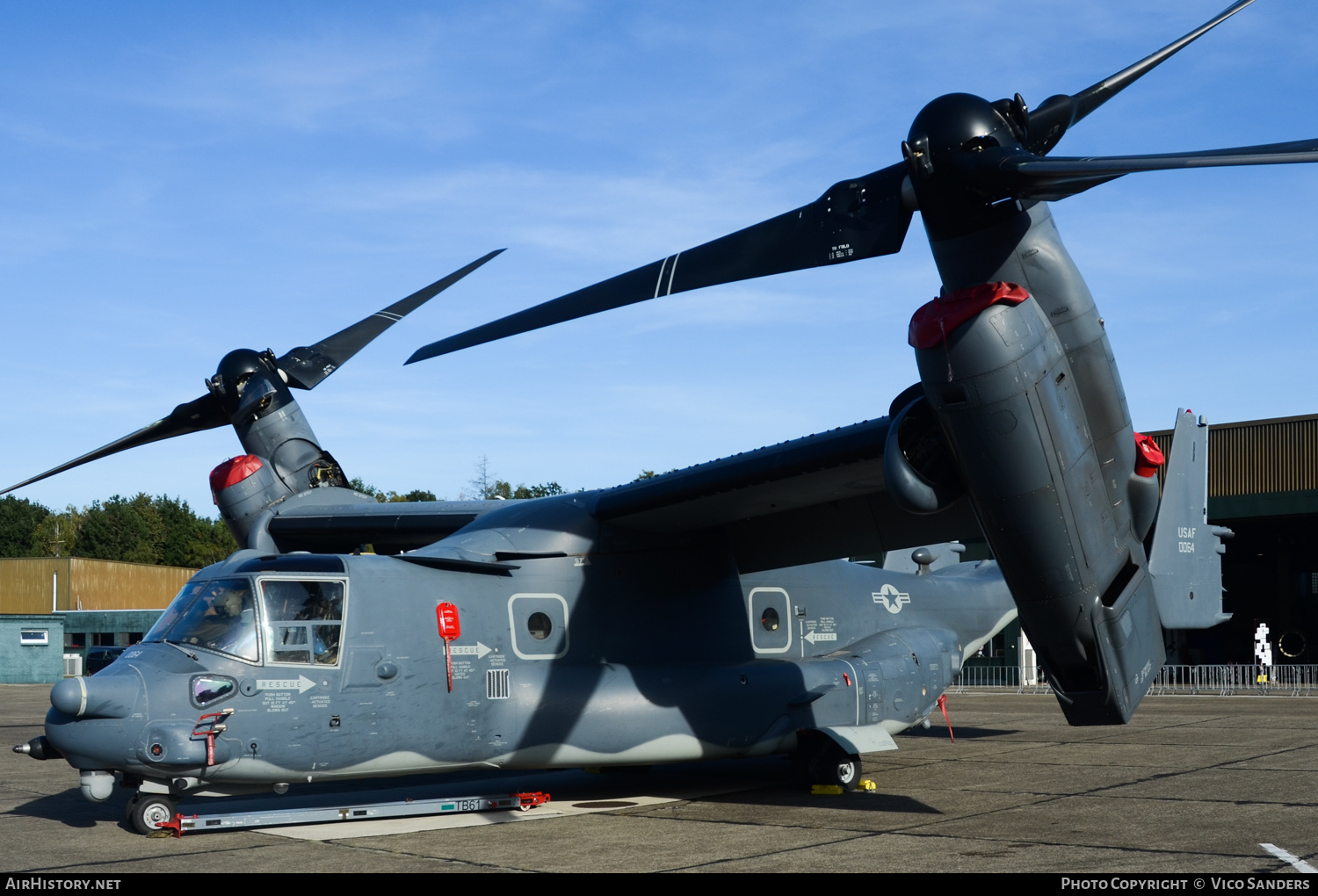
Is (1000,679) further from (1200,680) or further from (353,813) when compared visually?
(353,813)

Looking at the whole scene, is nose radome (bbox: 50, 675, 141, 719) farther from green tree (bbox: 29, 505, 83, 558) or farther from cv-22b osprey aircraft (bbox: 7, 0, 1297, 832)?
green tree (bbox: 29, 505, 83, 558)

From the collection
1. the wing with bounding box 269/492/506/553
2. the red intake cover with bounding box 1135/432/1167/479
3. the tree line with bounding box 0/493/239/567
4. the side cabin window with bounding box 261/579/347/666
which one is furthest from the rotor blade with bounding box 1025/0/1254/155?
the tree line with bounding box 0/493/239/567

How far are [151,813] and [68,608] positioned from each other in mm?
59730

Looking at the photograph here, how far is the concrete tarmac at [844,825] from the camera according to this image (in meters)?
8.91

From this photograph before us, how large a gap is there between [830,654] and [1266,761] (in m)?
5.87

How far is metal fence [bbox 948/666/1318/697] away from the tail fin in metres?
20.7

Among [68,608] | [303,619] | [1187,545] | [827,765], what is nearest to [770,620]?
[827,765]

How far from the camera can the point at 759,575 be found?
578 inches

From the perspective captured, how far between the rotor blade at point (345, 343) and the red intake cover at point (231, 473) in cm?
169

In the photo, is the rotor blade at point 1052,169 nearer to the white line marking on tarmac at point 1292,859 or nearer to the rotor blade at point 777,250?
the rotor blade at point 777,250

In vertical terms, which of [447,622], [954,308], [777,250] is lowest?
[447,622]

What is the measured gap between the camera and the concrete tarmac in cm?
891

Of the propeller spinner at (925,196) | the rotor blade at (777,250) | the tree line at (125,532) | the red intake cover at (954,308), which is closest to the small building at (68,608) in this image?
the tree line at (125,532)
